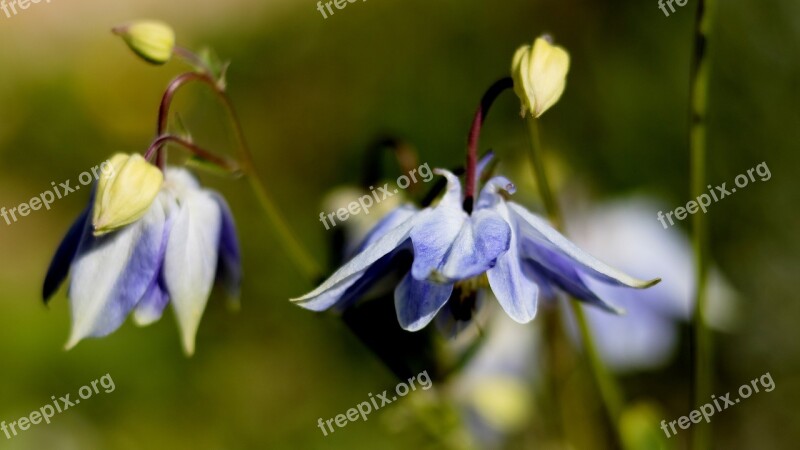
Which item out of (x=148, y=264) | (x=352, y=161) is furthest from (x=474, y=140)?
(x=352, y=161)

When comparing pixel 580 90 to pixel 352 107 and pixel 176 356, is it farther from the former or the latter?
pixel 176 356

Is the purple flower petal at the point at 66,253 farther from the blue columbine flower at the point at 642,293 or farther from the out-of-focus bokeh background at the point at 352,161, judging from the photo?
the blue columbine flower at the point at 642,293

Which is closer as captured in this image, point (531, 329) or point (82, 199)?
point (531, 329)

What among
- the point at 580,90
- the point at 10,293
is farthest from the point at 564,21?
the point at 10,293

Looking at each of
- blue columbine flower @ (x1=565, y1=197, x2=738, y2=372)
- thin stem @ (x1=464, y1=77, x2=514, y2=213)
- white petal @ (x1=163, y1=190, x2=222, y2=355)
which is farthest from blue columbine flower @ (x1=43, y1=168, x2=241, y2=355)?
blue columbine flower @ (x1=565, y1=197, x2=738, y2=372)

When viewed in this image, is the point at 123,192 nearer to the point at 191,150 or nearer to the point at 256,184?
the point at 191,150

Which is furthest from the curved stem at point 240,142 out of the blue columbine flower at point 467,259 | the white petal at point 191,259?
the blue columbine flower at point 467,259

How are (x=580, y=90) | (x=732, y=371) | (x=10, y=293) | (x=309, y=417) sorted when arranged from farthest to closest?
(x=10, y=293) → (x=580, y=90) → (x=309, y=417) → (x=732, y=371)

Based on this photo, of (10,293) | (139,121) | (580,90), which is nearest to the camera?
(580,90)

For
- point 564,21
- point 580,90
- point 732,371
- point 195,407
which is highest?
point 564,21
